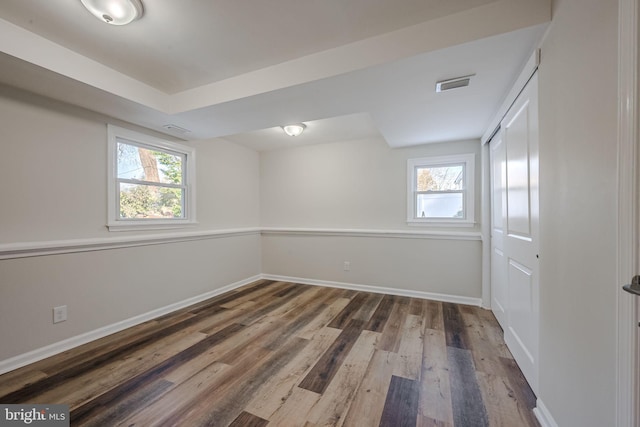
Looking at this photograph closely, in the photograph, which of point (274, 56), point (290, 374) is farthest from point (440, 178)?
point (290, 374)

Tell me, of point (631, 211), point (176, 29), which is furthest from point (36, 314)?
point (631, 211)

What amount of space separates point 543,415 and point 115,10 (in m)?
3.35

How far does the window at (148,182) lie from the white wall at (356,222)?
1543mm

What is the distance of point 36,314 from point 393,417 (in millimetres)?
2854

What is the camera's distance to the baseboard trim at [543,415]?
1.31 metres

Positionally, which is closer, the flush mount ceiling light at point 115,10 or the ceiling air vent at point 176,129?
the flush mount ceiling light at point 115,10

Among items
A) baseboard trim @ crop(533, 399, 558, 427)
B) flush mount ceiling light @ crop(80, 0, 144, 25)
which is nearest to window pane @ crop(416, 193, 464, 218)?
baseboard trim @ crop(533, 399, 558, 427)

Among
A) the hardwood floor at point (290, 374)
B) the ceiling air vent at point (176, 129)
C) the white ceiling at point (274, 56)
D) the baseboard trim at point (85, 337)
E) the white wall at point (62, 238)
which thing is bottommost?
the hardwood floor at point (290, 374)

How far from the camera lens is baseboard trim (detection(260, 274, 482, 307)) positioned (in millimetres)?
3285

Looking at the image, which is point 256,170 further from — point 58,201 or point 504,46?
point 504,46

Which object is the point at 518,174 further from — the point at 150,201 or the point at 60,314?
the point at 60,314

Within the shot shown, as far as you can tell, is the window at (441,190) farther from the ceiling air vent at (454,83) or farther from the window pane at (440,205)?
the ceiling air vent at (454,83)

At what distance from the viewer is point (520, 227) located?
1.84 m

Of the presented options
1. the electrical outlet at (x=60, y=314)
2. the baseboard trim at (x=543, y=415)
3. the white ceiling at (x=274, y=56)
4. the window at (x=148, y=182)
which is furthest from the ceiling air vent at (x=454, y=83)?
the electrical outlet at (x=60, y=314)
